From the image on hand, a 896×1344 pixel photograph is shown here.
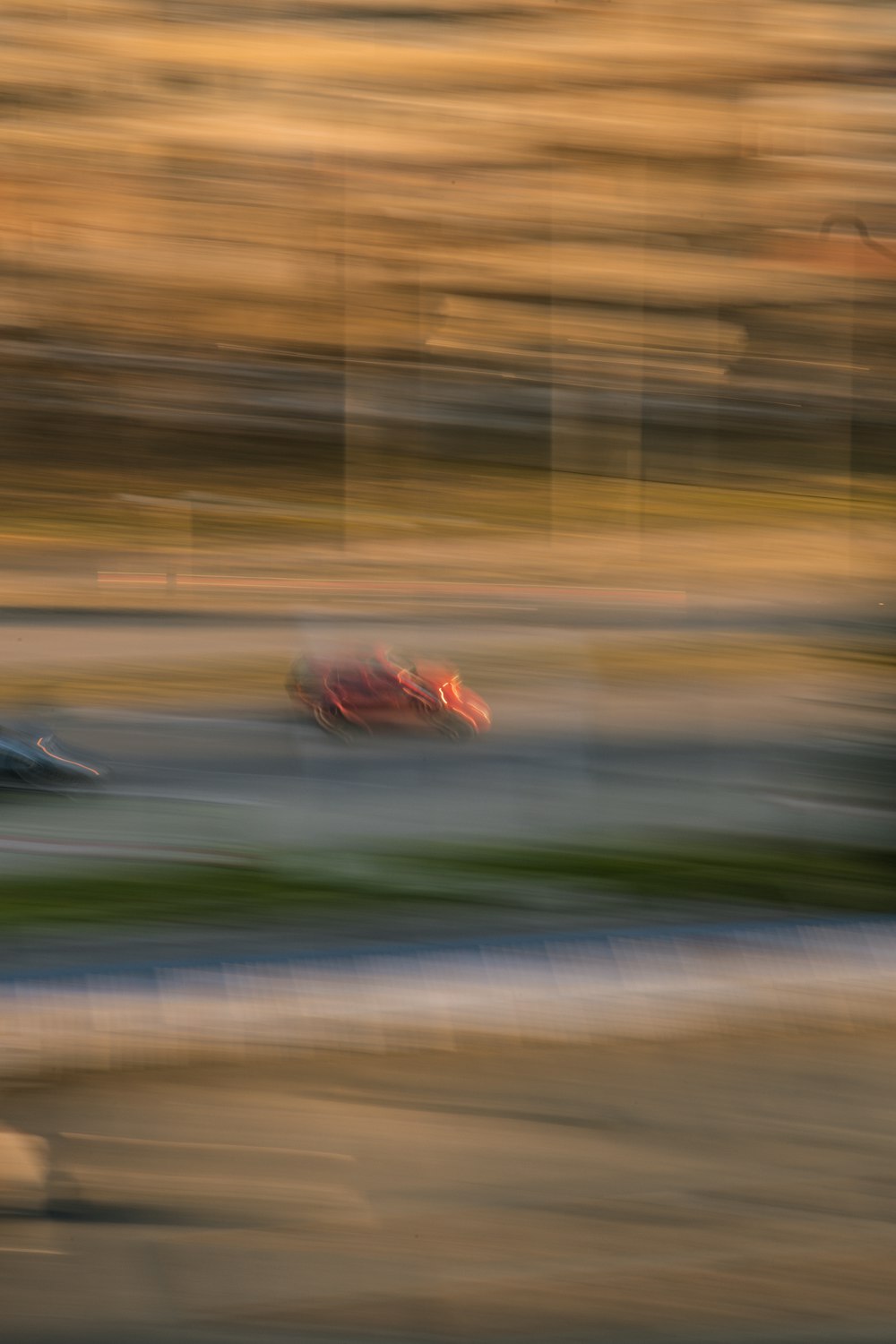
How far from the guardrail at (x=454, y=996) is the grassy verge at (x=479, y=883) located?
10 cm

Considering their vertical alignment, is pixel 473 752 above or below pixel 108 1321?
above

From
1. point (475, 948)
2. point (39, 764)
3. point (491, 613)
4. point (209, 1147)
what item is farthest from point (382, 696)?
point (209, 1147)

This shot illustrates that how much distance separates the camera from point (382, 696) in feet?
6.77

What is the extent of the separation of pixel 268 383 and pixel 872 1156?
5.03ft

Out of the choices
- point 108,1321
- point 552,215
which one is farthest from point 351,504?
point 108,1321

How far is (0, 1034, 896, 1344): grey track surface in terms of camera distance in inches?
65.0

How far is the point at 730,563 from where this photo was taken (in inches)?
88.0

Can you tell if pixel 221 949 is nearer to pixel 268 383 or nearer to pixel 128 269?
pixel 268 383

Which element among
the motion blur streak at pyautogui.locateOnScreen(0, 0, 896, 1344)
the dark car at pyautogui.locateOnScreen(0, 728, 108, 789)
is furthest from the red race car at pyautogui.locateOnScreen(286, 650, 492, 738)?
the dark car at pyautogui.locateOnScreen(0, 728, 108, 789)

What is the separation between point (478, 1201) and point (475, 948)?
344 mm

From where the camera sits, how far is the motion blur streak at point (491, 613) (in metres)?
1.75

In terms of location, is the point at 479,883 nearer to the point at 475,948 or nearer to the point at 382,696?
the point at 475,948

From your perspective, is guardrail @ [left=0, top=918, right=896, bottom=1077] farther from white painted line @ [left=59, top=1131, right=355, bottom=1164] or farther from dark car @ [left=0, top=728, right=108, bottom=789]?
dark car @ [left=0, top=728, right=108, bottom=789]

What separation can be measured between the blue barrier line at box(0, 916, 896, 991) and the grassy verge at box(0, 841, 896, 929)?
66mm
